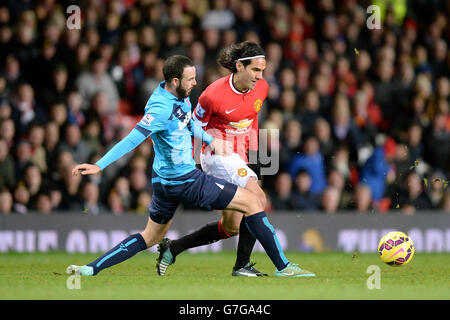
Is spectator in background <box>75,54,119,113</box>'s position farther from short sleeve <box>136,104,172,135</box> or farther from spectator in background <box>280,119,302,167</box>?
short sleeve <box>136,104,172,135</box>

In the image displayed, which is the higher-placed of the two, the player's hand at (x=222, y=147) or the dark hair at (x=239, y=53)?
the dark hair at (x=239, y=53)

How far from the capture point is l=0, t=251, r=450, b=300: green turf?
6.55 metres

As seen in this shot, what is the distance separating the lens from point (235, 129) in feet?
27.7

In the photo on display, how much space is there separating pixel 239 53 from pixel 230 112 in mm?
552

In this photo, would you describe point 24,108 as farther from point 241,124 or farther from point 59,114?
point 241,124

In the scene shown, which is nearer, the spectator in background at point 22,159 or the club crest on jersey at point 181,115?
the club crest on jersey at point 181,115

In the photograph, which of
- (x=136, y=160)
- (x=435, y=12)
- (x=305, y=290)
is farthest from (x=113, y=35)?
(x=305, y=290)

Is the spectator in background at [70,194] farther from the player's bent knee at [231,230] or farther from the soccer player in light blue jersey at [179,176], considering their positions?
the soccer player in light blue jersey at [179,176]

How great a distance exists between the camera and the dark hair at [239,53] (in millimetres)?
8195

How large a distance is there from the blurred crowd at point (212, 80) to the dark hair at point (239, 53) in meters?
3.74

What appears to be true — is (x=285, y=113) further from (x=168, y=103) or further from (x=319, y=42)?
(x=168, y=103)
